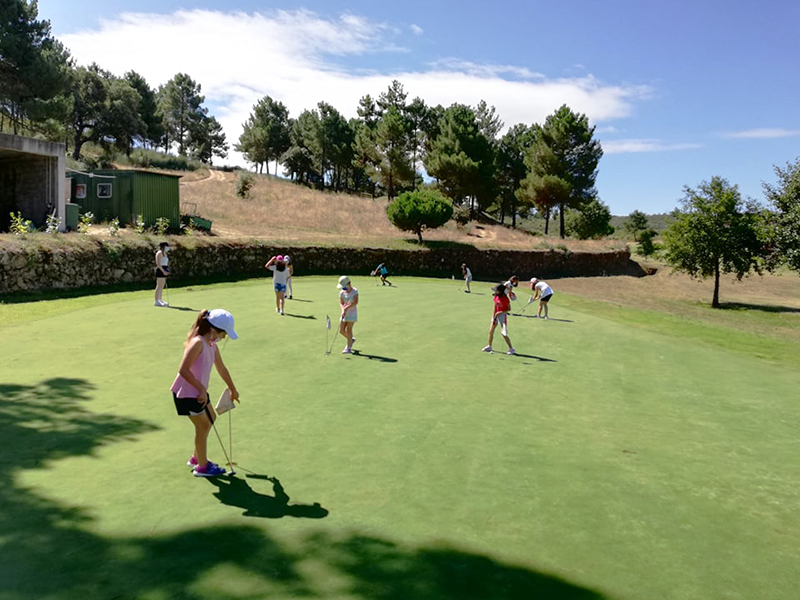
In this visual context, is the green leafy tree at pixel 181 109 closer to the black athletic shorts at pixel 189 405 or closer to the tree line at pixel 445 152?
the tree line at pixel 445 152

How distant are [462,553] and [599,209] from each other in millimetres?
81380

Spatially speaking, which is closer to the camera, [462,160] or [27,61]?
[27,61]

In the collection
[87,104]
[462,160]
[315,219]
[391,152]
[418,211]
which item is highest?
[87,104]

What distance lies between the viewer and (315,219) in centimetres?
5831

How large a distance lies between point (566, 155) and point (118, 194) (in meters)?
48.3

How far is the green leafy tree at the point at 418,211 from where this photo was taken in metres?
47.0

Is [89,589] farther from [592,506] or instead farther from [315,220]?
[315,220]

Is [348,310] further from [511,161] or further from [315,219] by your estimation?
[511,161]

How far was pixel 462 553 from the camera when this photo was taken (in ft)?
17.2

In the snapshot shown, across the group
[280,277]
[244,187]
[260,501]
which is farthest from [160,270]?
[244,187]

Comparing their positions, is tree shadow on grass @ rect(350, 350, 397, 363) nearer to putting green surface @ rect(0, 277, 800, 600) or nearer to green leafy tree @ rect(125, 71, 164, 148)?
putting green surface @ rect(0, 277, 800, 600)

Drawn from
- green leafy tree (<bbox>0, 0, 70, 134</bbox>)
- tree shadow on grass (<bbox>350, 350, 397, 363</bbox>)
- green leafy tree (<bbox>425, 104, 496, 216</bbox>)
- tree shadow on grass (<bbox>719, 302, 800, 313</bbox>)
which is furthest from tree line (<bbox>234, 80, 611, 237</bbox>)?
tree shadow on grass (<bbox>350, 350, 397, 363</bbox>)

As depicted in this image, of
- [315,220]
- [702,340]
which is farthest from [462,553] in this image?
[315,220]

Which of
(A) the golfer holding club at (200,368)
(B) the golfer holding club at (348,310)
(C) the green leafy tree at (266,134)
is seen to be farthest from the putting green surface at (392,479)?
(C) the green leafy tree at (266,134)
